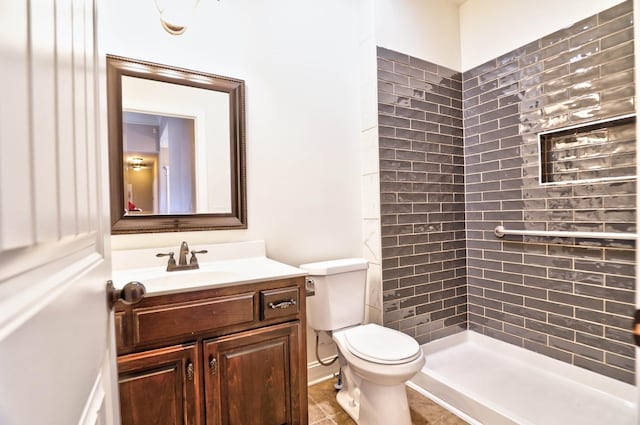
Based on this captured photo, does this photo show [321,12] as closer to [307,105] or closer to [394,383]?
[307,105]

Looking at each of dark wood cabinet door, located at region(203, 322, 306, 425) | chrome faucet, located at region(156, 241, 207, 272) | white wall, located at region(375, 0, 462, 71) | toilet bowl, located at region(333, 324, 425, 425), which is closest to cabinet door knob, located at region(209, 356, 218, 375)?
dark wood cabinet door, located at region(203, 322, 306, 425)

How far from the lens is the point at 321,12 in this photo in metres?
2.11

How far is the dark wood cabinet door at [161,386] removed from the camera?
1115 mm

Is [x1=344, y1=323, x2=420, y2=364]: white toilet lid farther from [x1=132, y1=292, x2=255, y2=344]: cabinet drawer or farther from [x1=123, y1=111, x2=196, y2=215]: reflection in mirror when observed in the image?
[x1=123, y1=111, x2=196, y2=215]: reflection in mirror

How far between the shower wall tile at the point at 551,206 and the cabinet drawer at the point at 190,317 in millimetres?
1941

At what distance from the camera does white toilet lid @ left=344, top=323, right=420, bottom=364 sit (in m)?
1.48

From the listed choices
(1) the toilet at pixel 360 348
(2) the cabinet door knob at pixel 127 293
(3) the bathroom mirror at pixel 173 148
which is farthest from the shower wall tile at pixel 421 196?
(2) the cabinet door knob at pixel 127 293

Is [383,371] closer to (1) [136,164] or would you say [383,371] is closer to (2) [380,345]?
(2) [380,345]

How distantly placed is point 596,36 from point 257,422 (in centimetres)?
277

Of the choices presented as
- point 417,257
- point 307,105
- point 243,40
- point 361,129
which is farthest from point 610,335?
point 243,40

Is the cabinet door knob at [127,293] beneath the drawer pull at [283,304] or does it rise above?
above

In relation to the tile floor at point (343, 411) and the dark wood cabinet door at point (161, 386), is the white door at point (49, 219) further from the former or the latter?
the tile floor at point (343, 411)

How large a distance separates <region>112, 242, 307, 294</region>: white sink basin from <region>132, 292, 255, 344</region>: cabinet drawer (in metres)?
0.08

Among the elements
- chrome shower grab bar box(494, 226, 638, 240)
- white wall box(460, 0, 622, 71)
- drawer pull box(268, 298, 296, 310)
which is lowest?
drawer pull box(268, 298, 296, 310)
